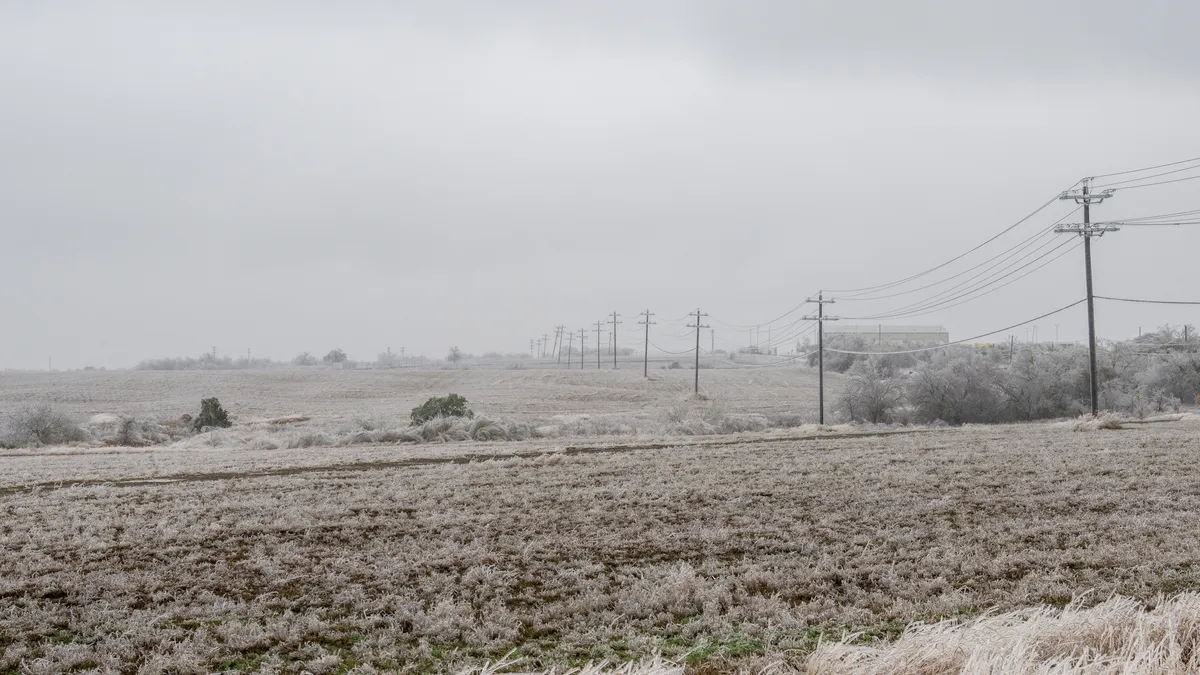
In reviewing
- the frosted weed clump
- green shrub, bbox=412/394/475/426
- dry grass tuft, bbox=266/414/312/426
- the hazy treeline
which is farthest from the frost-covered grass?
the hazy treeline

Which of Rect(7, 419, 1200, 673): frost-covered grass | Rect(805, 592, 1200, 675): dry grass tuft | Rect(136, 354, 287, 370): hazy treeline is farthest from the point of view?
Rect(136, 354, 287, 370): hazy treeline

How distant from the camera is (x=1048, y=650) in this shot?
15.9ft

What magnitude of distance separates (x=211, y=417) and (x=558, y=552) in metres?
42.2

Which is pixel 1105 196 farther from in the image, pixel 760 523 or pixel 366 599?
pixel 366 599

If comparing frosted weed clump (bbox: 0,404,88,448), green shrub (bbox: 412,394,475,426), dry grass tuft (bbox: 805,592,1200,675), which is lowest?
frosted weed clump (bbox: 0,404,88,448)

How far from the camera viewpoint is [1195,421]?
30734mm

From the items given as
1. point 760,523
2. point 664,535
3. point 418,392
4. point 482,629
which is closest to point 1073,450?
point 760,523

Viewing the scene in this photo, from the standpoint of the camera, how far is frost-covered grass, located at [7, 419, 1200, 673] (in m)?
6.89

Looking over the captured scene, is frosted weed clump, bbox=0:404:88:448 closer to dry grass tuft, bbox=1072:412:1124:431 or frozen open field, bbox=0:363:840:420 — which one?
frozen open field, bbox=0:363:840:420

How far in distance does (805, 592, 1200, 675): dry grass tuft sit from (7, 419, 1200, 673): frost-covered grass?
0.07 metres

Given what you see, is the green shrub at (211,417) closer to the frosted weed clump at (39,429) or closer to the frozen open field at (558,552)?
the frosted weed clump at (39,429)

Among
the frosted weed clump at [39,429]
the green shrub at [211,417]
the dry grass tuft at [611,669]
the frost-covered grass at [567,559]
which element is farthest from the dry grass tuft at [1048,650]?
the green shrub at [211,417]

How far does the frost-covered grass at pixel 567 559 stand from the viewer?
689 centimetres

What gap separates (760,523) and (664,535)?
4.81 feet
